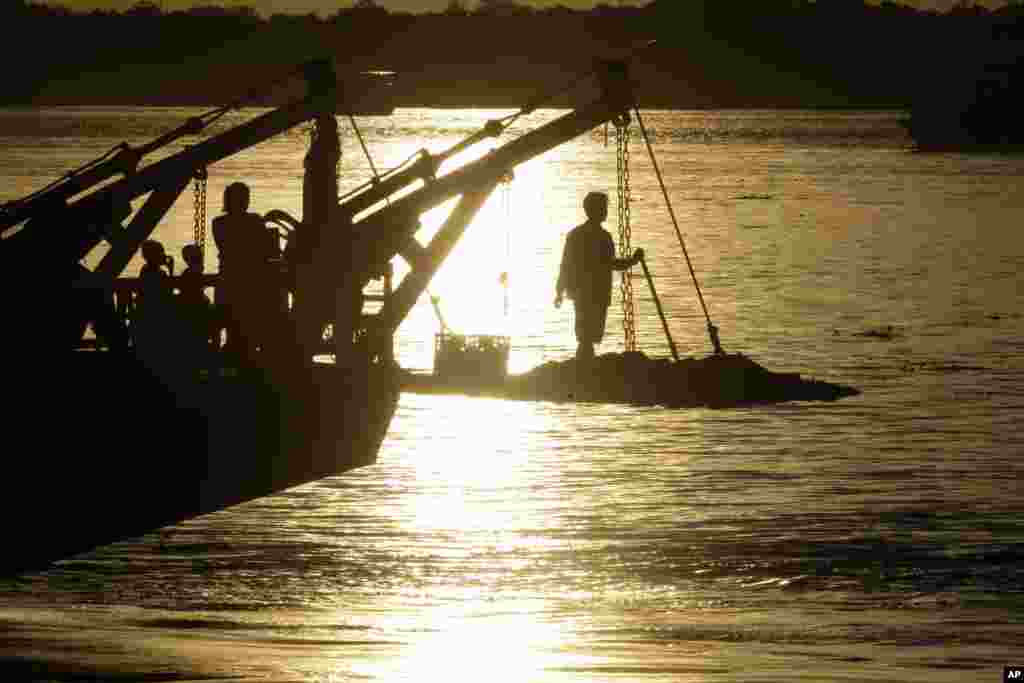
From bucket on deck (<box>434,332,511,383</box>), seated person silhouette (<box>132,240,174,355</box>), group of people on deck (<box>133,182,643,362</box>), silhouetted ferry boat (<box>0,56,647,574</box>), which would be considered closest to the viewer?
silhouetted ferry boat (<box>0,56,647,574</box>)

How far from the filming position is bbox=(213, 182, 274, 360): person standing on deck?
2089cm

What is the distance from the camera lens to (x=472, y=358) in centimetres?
2488

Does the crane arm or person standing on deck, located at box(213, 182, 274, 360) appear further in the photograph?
Answer: the crane arm

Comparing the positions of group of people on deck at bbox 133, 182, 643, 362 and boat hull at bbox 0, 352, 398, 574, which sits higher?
group of people on deck at bbox 133, 182, 643, 362

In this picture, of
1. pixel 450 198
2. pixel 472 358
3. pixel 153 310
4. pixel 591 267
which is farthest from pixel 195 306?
pixel 472 358

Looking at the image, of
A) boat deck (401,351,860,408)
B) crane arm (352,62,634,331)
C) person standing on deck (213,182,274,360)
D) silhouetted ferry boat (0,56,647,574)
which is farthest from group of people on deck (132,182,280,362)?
boat deck (401,351,860,408)

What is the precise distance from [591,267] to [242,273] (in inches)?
152

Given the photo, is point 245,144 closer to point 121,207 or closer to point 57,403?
point 121,207

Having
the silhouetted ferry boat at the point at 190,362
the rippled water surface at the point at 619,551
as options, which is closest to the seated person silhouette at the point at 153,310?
the silhouetted ferry boat at the point at 190,362

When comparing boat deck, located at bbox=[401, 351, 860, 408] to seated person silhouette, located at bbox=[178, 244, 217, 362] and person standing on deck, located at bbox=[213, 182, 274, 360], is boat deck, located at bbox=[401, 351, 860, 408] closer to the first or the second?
person standing on deck, located at bbox=[213, 182, 274, 360]

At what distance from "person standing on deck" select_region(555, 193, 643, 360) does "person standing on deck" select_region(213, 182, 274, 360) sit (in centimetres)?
340

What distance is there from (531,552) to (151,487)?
3.84 meters

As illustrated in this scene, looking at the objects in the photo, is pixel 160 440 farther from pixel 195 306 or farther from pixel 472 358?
pixel 472 358

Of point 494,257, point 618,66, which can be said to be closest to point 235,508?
point 618,66
